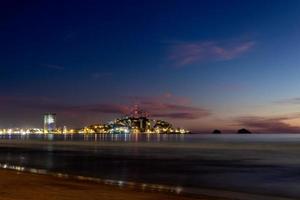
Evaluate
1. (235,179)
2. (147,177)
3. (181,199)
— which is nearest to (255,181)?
(235,179)

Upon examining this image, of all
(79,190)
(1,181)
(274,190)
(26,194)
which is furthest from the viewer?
(274,190)

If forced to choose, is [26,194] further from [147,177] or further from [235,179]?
[235,179]

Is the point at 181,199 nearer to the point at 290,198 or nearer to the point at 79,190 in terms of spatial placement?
the point at 79,190

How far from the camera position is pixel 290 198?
20.2 m

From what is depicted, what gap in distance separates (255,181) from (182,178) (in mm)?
4444

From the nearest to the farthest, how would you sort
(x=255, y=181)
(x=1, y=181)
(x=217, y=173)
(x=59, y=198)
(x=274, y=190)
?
(x=59, y=198)
(x=1, y=181)
(x=274, y=190)
(x=255, y=181)
(x=217, y=173)

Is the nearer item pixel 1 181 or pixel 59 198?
pixel 59 198

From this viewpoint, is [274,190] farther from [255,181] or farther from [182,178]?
[182,178]

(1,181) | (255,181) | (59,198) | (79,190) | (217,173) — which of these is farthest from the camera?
(217,173)

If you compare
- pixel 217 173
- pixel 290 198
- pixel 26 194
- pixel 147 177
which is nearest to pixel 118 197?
pixel 26 194

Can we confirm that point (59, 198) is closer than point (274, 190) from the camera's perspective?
Yes

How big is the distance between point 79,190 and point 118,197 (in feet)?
7.69

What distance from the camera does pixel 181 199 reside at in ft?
50.2

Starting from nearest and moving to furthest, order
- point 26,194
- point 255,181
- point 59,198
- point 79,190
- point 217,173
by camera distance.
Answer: point 59,198 → point 26,194 → point 79,190 → point 255,181 → point 217,173
